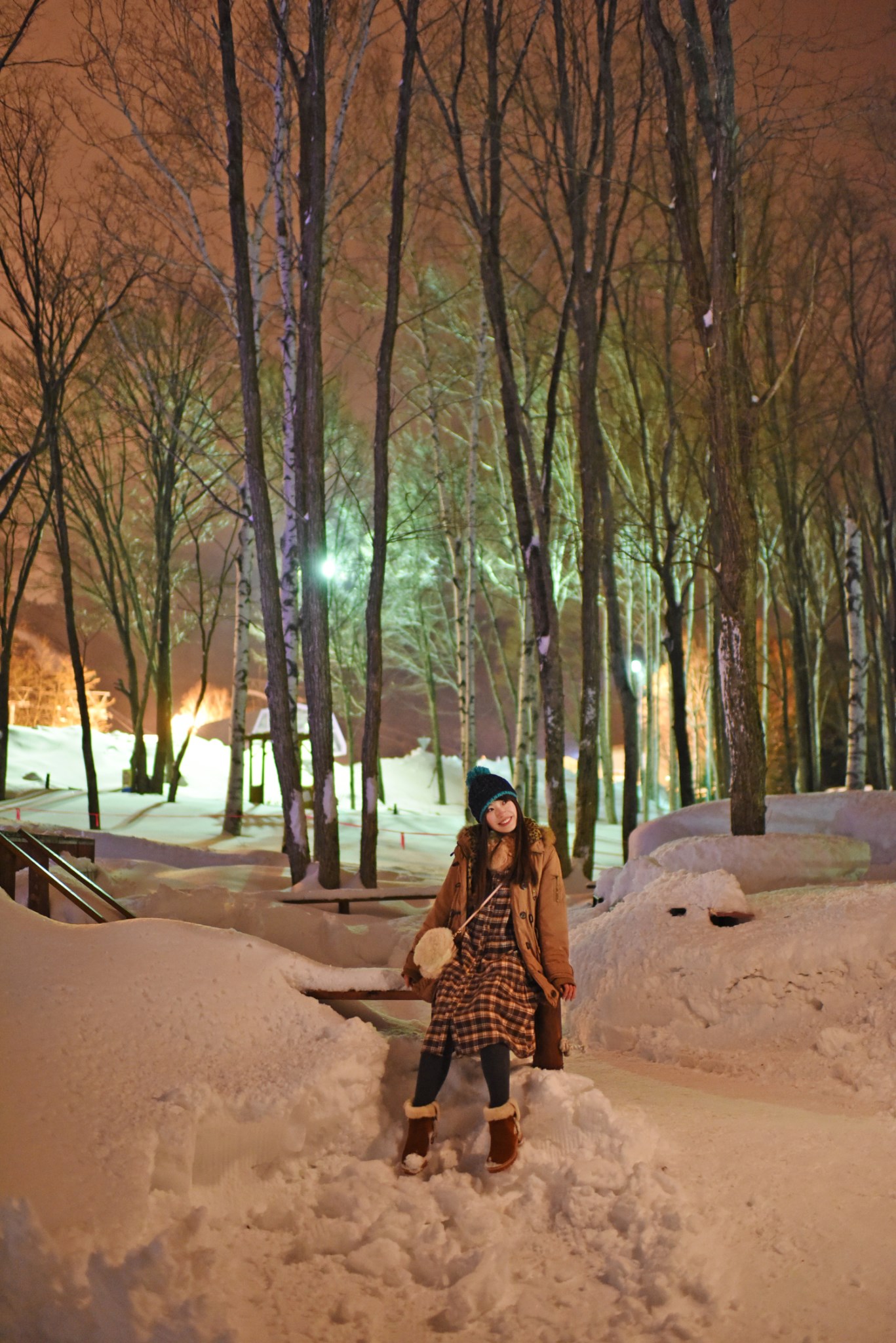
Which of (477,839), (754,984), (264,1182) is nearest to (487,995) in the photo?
(477,839)

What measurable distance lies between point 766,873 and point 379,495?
590 centimetres

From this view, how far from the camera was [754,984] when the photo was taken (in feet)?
15.7

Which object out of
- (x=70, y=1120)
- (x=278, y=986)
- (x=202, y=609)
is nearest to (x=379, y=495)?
(x=278, y=986)

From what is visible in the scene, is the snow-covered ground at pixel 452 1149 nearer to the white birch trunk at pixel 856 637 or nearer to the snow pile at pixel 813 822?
the snow pile at pixel 813 822

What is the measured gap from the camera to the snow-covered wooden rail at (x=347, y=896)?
8.61m

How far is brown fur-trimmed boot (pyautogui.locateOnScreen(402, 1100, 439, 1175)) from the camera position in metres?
3.42

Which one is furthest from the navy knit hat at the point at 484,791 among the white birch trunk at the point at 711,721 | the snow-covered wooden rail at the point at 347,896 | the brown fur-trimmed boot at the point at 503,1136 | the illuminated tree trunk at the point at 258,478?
the white birch trunk at the point at 711,721

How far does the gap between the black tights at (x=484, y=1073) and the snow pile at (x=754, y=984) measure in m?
1.55

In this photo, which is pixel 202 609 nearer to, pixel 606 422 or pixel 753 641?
pixel 606 422

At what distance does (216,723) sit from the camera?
153ft

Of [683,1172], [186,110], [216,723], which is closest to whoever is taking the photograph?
[683,1172]

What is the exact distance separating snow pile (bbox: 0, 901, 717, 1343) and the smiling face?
0.97 meters

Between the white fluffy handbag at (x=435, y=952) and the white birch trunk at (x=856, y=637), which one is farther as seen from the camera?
the white birch trunk at (x=856, y=637)

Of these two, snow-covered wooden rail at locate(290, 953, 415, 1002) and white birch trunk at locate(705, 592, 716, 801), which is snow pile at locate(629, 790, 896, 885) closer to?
snow-covered wooden rail at locate(290, 953, 415, 1002)
